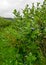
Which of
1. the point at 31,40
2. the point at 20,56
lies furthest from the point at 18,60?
the point at 31,40

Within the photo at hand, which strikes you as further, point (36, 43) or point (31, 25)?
point (36, 43)

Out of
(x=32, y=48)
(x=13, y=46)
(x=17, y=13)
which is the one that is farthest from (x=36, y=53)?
(x=17, y=13)

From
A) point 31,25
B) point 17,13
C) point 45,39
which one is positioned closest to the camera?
point 31,25

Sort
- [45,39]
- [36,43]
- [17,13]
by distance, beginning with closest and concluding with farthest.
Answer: [36,43] → [45,39] → [17,13]

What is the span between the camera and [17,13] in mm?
6895

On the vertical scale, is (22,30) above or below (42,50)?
above

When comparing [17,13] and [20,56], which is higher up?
[17,13]

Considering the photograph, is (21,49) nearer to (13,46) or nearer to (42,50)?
(13,46)

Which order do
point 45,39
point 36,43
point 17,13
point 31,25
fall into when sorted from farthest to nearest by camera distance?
point 17,13
point 45,39
point 36,43
point 31,25

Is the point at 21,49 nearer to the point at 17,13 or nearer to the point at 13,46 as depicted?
the point at 13,46

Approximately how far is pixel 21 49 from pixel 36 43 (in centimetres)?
32

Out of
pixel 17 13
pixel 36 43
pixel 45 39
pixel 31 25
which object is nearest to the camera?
pixel 31 25

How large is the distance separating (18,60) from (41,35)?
A: 29.0 inches

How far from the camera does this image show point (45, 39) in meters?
5.47
